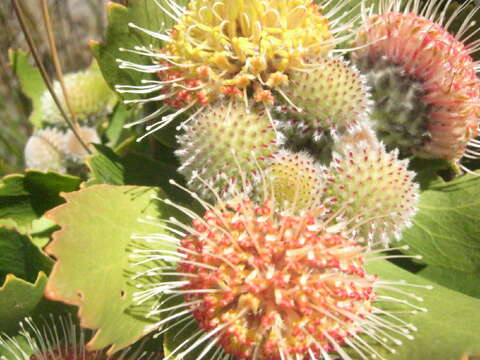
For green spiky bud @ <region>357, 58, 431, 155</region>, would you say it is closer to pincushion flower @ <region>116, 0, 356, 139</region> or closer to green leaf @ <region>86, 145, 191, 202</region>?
pincushion flower @ <region>116, 0, 356, 139</region>

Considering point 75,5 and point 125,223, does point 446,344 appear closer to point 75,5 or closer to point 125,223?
point 125,223

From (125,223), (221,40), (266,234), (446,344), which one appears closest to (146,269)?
(125,223)

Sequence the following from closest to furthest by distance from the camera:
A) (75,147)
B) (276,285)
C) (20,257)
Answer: (276,285) → (20,257) → (75,147)

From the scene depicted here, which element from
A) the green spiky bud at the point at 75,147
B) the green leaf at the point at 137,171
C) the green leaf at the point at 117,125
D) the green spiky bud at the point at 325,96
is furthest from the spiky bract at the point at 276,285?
the green leaf at the point at 117,125

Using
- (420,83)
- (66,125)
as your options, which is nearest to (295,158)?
(420,83)

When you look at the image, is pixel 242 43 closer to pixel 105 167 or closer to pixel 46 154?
pixel 105 167

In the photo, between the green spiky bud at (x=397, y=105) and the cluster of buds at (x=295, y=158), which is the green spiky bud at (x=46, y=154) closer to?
the cluster of buds at (x=295, y=158)

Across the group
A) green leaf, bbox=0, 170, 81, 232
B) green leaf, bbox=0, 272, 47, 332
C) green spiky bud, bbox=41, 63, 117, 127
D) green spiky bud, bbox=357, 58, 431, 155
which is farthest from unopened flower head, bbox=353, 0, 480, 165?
green spiky bud, bbox=41, 63, 117, 127

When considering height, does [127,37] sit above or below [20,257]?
above
